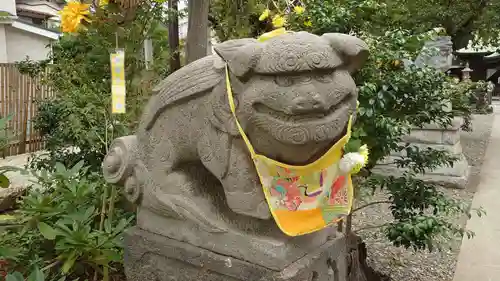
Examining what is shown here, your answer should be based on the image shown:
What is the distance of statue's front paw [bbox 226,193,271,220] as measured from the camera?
153cm

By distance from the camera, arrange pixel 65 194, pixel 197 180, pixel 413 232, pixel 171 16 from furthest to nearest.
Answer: pixel 171 16, pixel 65 194, pixel 413 232, pixel 197 180

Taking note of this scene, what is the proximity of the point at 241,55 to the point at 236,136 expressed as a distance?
0.88ft

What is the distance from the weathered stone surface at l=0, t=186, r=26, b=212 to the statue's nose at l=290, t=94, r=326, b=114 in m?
2.95

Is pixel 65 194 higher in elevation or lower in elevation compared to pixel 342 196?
lower

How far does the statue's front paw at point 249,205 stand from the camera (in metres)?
1.53

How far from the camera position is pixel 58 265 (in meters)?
2.26

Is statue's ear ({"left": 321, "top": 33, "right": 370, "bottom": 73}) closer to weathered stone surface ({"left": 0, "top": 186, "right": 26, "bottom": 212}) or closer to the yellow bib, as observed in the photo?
the yellow bib

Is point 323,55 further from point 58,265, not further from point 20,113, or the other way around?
point 20,113

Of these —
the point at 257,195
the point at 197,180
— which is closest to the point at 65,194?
the point at 197,180

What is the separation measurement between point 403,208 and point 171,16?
2.06 metres

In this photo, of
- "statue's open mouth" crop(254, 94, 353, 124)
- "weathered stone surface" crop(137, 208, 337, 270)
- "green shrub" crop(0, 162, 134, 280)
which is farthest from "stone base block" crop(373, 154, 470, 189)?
"statue's open mouth" crop(254, 94, 353, 124)

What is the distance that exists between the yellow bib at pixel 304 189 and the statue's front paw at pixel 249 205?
0.14 feet

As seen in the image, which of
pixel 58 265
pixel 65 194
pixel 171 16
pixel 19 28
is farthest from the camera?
pixel 19 28

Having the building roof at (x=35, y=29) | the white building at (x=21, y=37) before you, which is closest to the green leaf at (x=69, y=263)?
the white building at (x=21, y=37)
